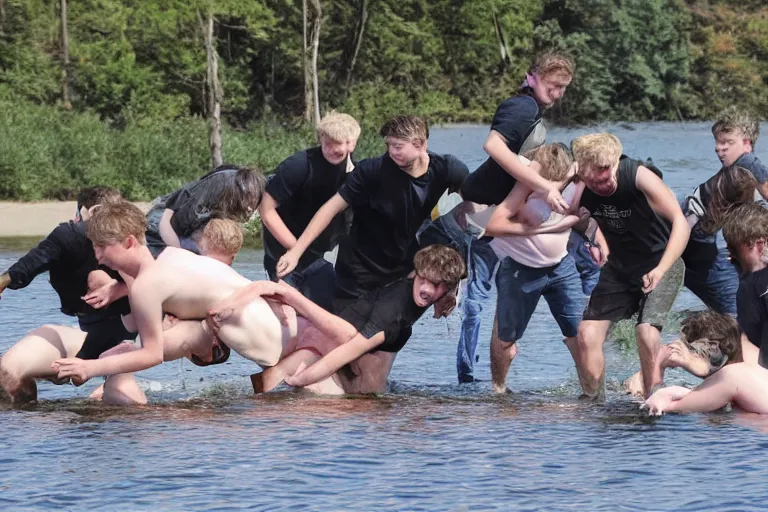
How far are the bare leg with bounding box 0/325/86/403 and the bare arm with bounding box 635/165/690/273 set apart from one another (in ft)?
10.4

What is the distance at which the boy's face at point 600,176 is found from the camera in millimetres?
7603

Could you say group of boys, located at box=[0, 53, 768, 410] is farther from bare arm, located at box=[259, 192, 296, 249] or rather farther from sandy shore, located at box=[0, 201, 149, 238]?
sandy shore, located at box=[0, 201, 149, 238]

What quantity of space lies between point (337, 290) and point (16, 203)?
1823cm

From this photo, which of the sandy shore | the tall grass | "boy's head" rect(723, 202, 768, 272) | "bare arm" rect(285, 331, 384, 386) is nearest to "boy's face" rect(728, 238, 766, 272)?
"boy's head" rect(723, 202, 768, 272)

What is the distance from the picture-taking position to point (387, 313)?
Answer: 316 inches

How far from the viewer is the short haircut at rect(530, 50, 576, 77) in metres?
8.08

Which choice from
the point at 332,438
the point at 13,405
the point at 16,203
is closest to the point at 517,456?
the point at 332,438

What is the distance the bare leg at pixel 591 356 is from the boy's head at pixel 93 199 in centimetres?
278

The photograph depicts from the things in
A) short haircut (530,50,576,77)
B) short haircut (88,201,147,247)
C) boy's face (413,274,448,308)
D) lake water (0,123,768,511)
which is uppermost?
short haircut (530,50,576,77)

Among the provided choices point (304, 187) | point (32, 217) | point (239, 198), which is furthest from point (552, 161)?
point (32, 217)

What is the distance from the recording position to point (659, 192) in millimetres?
7676

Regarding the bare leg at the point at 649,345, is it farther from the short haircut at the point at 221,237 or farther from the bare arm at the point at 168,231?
the bare arm at the point at 168,231

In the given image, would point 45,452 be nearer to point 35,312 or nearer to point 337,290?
point 337,290

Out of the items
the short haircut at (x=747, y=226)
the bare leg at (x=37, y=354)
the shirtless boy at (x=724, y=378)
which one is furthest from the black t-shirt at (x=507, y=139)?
the bare leg at (x=37, y=354)
